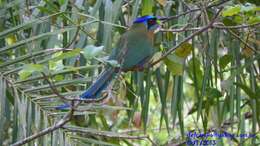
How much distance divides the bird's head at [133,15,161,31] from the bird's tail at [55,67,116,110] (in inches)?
13.6

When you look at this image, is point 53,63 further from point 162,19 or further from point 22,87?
point 162,19

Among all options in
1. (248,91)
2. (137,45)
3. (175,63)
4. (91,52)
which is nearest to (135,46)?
(137,45)

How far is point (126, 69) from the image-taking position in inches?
71.3

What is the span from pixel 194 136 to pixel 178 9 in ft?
1.63

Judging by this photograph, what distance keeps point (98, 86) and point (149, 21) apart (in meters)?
0.48

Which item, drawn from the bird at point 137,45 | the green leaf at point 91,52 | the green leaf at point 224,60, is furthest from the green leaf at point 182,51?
the green leaf at point 91,52

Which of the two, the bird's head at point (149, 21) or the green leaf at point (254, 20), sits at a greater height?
the bird's head at point (149, 21)

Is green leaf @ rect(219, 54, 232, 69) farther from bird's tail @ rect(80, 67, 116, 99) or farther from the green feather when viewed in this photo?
bird's tail @ rect(80, 67, 116, 99)

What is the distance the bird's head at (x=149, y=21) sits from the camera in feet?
6.28

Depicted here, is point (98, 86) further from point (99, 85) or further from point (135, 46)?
point (135, 46)

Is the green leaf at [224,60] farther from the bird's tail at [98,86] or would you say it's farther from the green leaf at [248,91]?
the bird's tail at [98,86]

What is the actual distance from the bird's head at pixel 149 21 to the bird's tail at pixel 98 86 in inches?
13.6

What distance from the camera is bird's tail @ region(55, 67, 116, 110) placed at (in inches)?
A: 60.7

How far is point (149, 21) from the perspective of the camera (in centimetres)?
196
